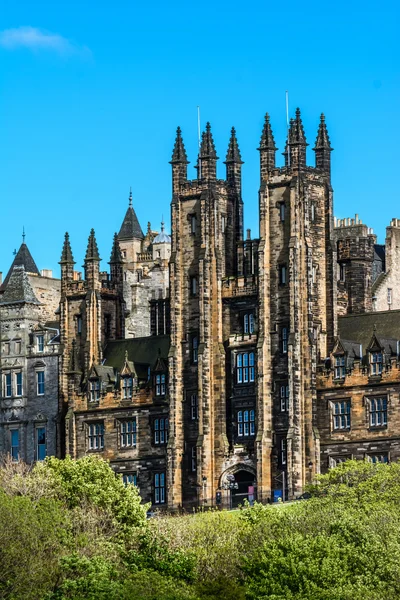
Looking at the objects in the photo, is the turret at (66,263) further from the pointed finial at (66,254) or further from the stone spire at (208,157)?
the stone spire at (208,157)

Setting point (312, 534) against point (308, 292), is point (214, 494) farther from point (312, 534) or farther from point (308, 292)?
point (312, 534)

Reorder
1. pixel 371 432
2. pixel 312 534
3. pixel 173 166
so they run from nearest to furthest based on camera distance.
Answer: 1. pixel 312 534
2. pixel 371 432
3. pixel 173 166

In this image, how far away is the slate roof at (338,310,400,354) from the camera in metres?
177

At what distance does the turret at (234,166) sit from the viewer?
18662 centimetres

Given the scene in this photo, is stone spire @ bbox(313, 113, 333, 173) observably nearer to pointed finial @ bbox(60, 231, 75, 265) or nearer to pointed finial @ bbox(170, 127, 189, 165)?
pointed finial @ bbox(170, 127, 189, 165)

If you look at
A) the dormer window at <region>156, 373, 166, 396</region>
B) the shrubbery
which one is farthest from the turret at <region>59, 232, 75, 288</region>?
the shrubbery

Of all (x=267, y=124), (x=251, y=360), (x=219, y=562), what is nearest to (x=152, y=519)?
(x=219, y=562)

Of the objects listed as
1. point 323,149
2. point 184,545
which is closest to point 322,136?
point 323,149

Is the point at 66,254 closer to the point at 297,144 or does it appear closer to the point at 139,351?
the point at 139,351

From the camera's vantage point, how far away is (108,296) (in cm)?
19625

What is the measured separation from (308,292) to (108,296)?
23479 mm

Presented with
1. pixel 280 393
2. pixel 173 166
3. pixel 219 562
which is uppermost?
pixel 173 166

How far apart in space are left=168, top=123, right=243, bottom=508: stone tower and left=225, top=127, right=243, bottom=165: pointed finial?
1443mm

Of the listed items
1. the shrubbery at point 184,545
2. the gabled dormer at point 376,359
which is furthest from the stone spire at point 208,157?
the shrubbery at point 184,545
